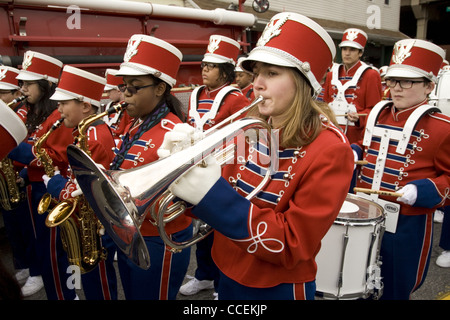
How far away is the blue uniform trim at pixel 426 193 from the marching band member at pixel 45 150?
260cm

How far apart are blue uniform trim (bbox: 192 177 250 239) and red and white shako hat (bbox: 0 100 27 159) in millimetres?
789

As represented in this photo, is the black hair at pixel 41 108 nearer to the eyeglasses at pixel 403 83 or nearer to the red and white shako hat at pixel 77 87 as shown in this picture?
the red and white shako hat at pixel 77 87

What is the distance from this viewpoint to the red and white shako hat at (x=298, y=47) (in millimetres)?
1463

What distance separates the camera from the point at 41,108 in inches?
133

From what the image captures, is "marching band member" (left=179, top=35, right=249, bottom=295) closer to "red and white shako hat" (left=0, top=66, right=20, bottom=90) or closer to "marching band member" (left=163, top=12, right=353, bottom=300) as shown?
"red and white shako hat" (left=0, top=66, right=20, bottom=90)

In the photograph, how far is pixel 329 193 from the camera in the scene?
1.33 metres

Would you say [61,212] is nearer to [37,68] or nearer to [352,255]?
[37,68]

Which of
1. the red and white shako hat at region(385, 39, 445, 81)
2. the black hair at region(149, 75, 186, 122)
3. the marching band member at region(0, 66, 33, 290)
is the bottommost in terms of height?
the marching band member at region(0, 66, 33, 290)

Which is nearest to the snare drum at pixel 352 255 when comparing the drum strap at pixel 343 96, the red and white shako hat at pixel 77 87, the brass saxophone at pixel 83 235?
the brass saxophone at pixel 83 235

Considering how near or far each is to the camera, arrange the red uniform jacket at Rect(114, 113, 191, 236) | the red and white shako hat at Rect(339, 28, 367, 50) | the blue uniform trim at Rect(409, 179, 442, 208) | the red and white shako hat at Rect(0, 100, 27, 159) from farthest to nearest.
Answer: the red and white shako hat at Rect(339, 28, 367, 50)
the blue uniform trim at Rect(409, 179, 442, 208)
the red uniform jacket at Rect(114, 113, 191, 236)
the red and white shako hat at Rect(0, 100, 27, 159)

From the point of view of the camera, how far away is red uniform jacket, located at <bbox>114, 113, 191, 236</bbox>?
2.18 metres

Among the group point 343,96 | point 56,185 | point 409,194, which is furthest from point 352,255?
point 343,96

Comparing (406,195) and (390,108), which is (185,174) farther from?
(390,108)

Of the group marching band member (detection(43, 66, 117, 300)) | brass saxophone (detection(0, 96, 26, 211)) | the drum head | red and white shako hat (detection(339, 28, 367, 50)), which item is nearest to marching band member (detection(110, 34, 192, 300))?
marching band member (detection(43, 66, 117, 300))
